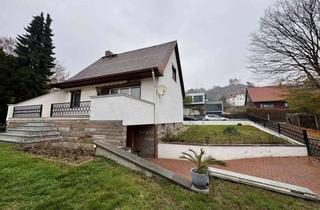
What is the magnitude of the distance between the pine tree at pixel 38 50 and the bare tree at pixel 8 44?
2379mm

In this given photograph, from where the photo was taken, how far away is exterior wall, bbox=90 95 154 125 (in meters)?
6.32

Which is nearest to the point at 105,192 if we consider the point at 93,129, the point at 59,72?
the point at 93,129

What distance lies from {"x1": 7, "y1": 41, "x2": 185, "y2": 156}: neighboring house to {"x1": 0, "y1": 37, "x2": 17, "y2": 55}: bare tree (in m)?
15.3

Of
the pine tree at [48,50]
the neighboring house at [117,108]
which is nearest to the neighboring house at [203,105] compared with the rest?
the pine tree at [48,50]

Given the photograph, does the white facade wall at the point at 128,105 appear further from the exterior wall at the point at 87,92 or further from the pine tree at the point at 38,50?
the pine tree at the point at 38,50

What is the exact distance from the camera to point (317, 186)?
4953 mm

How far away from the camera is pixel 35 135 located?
22.4ft

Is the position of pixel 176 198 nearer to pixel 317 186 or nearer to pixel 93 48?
pixel 317 186

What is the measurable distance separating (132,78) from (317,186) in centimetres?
915

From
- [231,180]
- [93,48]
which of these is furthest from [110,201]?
[93,48]

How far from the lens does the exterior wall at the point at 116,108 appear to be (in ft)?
20.7

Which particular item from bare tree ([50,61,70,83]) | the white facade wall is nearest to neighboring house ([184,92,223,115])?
bare tree ([50,61,70,83])

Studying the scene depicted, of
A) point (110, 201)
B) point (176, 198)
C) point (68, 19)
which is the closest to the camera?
point (110, 201)

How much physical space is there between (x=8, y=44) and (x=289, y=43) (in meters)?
30.5
